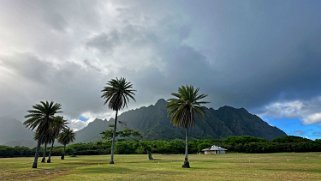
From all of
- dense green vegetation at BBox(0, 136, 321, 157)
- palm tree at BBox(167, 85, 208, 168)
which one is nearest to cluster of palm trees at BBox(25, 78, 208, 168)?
palm tree at BBox(167, 85, 208, 168)

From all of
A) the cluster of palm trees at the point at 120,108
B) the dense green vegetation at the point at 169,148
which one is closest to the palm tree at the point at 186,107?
the cluster of palm trees at the point at 120,108

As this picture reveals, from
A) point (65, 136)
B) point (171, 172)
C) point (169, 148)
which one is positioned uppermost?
point (65, 136)

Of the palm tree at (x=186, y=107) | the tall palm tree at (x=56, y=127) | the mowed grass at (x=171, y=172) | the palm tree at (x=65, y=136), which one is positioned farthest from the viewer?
the palm tree at (x=65, y=136)

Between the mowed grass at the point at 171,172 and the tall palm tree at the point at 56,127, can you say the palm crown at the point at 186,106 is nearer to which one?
the mowed grass at the point at 171,172

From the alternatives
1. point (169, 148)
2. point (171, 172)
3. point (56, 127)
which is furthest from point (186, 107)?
point (169, 148)

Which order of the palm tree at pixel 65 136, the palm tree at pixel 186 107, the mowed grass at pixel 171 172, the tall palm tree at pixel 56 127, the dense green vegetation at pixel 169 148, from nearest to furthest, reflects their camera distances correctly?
the mowed grass at pixel 171 172 → the palm tree at pixel 186 107 → the tall palm tree at pixel 56 127 → the palm tree at pixel 65 136 → the dense green vegetation at pixel 169 148

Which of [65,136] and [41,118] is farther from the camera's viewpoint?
[65,136]

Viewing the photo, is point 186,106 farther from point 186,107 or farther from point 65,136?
point 65,136

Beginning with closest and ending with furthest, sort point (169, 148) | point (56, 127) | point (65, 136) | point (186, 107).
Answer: point (186, 107)
point (56, 127)
point (65, 136)
point (169, 148)

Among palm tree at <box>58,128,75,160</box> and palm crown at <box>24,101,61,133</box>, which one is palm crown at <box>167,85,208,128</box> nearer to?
palm crown at <box>24,101,61,133</box>

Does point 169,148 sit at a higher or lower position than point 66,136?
lower

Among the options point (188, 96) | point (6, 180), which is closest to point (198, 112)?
point (188, 96)

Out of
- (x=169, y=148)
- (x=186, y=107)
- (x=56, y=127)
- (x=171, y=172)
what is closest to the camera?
(x=171, y=172)

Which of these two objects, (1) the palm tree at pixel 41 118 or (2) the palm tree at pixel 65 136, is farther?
(2) the palm tree at pixel 65 136
